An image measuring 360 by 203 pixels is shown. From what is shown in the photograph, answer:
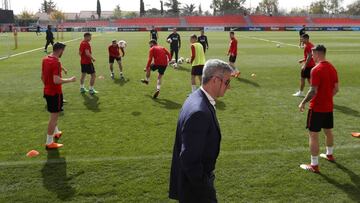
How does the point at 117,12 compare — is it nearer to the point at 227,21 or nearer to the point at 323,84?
the point at 227,21

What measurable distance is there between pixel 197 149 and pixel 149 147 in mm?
4942

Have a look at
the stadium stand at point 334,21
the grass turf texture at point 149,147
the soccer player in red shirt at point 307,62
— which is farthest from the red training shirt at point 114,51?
the stadium stand at point 334,21

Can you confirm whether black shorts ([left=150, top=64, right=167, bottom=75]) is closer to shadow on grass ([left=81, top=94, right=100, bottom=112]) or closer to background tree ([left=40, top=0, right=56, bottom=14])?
shadow on grass ([left=81, top=94, right=100, bottom=112])

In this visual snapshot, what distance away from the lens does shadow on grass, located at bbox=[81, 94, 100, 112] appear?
1176 cm

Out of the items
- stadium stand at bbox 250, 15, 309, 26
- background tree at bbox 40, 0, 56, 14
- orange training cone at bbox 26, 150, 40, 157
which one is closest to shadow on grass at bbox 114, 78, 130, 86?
orange training cone at bbox 26, 150, 40, 157

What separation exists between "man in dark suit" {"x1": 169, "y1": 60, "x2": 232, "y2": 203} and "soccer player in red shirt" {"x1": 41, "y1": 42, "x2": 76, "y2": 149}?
16.0ft

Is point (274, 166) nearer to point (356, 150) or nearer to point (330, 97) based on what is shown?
point (330, 97)

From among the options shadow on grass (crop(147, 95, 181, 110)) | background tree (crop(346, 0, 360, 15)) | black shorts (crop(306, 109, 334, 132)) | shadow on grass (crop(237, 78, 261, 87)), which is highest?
background tree (crop(346, 0, 360, 15))

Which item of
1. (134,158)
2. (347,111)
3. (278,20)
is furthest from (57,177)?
(278,20)

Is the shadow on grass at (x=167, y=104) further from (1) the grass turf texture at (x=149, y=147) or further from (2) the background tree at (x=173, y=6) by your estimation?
(2) the background tree at (x=173, y=6)

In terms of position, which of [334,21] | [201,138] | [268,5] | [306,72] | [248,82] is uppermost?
[268,5]

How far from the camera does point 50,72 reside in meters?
7.80

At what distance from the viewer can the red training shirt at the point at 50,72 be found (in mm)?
7773

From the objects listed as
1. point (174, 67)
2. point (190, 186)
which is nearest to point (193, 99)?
point (190, 186)
